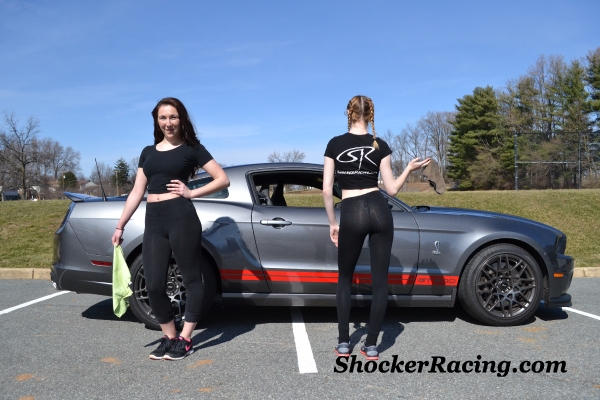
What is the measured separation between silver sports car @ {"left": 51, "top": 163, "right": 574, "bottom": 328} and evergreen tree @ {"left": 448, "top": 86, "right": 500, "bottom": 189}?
41.0 meters

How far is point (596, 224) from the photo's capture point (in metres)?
12.6

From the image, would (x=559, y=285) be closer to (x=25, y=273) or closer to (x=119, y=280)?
(x=119, y=280)

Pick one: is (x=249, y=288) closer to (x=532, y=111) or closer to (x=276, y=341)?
(x=276, y=341)

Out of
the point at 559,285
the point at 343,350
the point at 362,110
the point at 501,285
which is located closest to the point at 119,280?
the point at 343,350

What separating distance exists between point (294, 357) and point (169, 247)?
3.82 ft

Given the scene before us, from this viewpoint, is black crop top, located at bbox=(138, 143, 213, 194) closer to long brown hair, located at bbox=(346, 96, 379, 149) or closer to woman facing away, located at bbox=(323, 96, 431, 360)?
woman facing away, located at bbox=(323, 96, 431, 360)

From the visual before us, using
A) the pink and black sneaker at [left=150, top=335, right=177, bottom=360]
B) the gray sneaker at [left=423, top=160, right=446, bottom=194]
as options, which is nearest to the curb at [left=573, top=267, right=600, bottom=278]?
the gray sneaker at [left=423, top=160, right=446, bottom=194]

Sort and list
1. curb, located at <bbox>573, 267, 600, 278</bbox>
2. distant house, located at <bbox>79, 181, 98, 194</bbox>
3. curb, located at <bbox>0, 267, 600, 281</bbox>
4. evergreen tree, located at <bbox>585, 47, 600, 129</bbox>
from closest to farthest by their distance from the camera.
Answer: curb, located at <bbox>0, 267, 600, 281</bbox> → curb, located at <bbox>573, 267, 600, 278</bbox> → evergreen tree, located at <bbox>585, 47, 600, 129</bbox> → distant house, located at <bbox>79, 181, 98, 194</bbox>

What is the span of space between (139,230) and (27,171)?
5707cm

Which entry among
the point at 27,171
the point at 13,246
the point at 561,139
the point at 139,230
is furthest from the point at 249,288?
the point at 27,171

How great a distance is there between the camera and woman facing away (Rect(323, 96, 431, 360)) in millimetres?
3379

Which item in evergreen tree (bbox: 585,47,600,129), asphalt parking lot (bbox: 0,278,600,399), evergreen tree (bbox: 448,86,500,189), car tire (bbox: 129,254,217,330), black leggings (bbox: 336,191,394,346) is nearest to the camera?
asphalt parking lot (bbox: 0,278,600,399)

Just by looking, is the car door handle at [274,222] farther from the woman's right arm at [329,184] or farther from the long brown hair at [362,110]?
the long brown hair at [362,110]

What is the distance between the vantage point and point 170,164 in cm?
Result: 346
